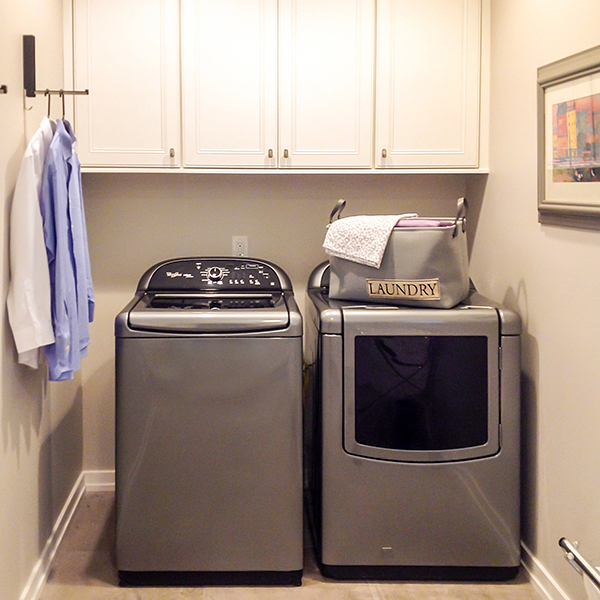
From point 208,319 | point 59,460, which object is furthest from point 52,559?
point 208,319

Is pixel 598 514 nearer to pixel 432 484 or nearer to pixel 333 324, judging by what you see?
pixel 432 484

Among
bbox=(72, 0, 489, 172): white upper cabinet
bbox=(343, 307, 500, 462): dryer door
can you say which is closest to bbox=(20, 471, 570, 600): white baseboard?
A: bbox=(343, 307, 500, 462): dryer door

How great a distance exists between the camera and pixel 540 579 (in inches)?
94.3

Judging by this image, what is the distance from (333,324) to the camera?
2.38 metres

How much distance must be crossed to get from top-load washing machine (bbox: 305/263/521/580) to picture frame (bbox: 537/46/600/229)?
1.37 feet

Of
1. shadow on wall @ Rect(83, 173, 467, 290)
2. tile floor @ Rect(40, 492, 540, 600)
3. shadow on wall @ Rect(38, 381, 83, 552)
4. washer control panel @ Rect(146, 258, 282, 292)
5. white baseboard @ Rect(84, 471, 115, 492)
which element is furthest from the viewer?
white baseboard @ Rect(84, 471, 115, 492)

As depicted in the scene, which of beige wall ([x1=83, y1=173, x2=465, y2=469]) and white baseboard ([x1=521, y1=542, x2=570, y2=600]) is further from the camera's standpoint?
beige wall ([x1=83, y1=173, x2=465, y2=469])

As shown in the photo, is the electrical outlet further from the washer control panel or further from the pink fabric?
the pink fabric

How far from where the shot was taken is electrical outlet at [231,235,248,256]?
309cm

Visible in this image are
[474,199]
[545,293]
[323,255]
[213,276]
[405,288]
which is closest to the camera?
[545,293]

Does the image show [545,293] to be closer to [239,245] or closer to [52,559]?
[239,245]

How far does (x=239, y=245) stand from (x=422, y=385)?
1077 millimetres

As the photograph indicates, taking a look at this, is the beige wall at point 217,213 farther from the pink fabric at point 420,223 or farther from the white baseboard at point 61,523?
the pink fabric at point 420,223

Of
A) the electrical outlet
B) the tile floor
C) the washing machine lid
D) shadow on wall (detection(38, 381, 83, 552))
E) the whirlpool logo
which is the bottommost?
the tile floor
